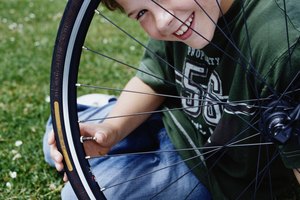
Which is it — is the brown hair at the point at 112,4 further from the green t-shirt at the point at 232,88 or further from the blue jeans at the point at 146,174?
the blue jeans at the point at 146,174

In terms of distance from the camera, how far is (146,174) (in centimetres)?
144

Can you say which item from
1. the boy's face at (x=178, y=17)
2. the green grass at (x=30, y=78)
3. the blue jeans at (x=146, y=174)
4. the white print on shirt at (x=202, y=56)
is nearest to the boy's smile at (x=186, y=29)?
the boy's face at (x=178, y=17)

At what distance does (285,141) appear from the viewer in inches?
42.3

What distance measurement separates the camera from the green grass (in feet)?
5.87

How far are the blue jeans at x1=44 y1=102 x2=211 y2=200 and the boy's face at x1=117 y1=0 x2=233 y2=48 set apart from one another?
0.36 meters

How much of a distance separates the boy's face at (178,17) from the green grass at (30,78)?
27.8 inches

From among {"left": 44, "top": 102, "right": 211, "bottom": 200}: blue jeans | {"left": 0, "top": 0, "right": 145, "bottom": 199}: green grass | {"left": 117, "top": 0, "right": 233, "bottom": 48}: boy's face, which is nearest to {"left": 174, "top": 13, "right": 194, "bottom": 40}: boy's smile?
{"left": 117, "top": 0, "right": 233, "bottom": 48}: boy's face

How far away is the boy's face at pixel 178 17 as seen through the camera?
118 cm

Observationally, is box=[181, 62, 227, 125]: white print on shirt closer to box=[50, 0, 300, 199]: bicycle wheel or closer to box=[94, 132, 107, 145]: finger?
box=[50, 0, 300, 199]: bicycle wheel

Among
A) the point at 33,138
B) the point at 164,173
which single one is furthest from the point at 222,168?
the point at 33,138

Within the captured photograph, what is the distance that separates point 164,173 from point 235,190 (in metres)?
0.21

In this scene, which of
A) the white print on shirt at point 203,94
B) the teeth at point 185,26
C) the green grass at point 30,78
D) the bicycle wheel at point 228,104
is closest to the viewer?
the bicycle wheel at point 228,104

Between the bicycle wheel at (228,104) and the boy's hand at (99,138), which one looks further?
the boy's hand at (99,138)

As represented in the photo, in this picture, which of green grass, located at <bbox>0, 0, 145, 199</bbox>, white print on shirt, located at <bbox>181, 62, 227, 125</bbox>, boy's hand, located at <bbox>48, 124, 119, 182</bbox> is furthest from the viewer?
green grass, located at <bbox>0, 0, 145, 199</bbox>
